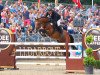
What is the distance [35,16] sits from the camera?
27562mm

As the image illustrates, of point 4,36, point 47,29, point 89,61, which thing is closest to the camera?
point 89,61

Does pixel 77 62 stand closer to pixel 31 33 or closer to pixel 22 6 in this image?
pixel 31 33

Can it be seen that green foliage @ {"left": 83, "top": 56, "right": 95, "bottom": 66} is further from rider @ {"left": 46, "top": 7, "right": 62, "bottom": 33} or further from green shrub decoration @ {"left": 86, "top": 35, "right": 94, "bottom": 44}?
rider @ {"left": 46, "top": 7, "right": 62, "bottom": 33}

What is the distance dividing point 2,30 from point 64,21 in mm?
9708

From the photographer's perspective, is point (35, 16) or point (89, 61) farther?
point (35, 16)

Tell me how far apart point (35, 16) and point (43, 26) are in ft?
8.50

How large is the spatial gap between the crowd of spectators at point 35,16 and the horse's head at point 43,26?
2.11 feet

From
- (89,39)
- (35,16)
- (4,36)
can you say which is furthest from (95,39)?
(35,16)

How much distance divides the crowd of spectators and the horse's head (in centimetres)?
64

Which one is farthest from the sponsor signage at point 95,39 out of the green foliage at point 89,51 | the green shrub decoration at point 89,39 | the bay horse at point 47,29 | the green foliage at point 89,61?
the bay horse at point 47,29

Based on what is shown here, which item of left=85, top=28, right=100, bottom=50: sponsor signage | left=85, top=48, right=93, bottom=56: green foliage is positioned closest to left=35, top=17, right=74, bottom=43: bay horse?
left=85, top=28, right=100, bottom=50: sponsor signage

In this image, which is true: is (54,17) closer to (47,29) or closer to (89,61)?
(47,29)

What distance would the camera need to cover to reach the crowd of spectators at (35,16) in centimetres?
2603

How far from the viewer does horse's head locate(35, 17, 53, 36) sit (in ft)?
81.2
